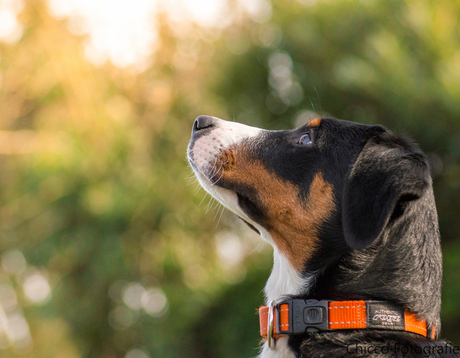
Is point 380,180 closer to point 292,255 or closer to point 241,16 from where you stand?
point 292,255

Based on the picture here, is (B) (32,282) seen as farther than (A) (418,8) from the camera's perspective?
Yes

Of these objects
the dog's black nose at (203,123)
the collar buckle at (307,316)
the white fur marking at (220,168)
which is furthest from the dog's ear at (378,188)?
the dog's black nose at (203,123)

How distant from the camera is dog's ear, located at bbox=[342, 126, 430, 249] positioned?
8.64 ft

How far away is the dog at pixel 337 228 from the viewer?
2635 mm

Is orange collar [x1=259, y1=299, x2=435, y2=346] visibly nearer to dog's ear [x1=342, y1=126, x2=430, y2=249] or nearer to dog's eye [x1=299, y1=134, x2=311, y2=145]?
dog's ear [x1=342, y1=126, x2=430, y2=249]

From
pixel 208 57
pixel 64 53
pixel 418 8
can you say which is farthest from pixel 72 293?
pixel 418 8

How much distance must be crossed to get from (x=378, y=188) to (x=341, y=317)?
2.60 feet

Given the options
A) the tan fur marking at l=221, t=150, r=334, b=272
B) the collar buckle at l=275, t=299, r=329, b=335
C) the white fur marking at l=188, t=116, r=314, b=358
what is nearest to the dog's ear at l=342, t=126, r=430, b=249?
the tan fur marking at l=221, t=150, r=334, b=272

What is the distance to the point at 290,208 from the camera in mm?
3129

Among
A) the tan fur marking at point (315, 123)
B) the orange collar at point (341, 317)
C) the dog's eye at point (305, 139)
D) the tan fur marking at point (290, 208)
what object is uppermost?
the tan fur marking at point (315, 123)

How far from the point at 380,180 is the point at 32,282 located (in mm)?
12976

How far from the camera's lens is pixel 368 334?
2.62 m

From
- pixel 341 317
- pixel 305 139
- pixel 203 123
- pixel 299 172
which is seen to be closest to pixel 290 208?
pixel 299 172

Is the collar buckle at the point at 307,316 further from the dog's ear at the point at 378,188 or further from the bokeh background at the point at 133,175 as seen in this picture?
the bokeh background at the point at 133,175
